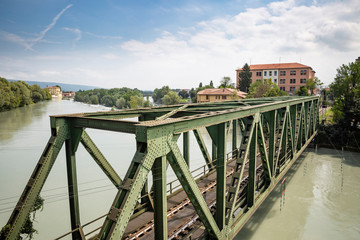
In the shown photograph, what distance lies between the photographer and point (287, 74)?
247 feet

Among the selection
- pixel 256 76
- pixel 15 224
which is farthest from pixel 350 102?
pixel 256 76

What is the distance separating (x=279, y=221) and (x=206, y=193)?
5916 millimetres

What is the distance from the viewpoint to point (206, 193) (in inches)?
430

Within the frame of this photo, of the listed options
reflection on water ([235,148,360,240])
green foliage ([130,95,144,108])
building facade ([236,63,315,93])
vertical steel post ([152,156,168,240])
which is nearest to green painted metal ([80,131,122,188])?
vertical steel post ([152,156,168,240])

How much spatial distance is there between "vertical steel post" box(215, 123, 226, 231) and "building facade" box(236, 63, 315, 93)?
71121 millimetres

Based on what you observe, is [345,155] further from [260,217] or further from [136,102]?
[136,102]

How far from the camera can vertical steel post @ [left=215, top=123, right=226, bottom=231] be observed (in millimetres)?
6732

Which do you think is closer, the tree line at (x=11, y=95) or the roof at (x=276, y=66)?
the tree line at (x=11, y=95)

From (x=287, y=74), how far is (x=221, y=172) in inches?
3054

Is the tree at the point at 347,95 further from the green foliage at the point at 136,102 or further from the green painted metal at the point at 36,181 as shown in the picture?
the green foliage at the point at 136,102

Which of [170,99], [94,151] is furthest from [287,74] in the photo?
[94,151]

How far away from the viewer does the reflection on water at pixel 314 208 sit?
42.0 ft

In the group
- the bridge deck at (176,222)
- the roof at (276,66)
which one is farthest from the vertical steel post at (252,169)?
the roof at (276,66)

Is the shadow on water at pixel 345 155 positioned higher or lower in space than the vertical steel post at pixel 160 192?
lower
